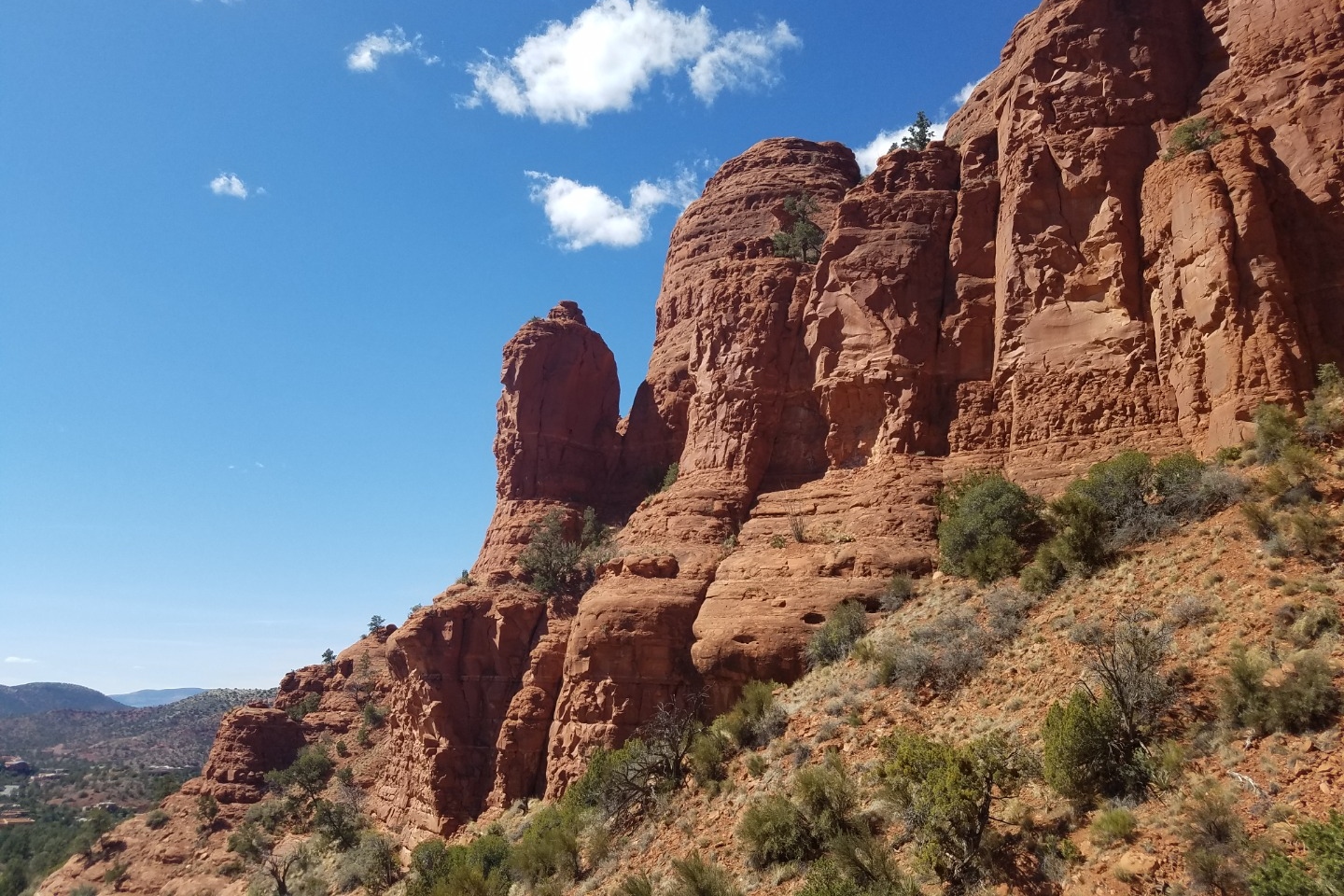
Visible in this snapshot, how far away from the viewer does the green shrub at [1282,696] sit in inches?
457

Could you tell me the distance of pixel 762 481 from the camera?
30.4 m

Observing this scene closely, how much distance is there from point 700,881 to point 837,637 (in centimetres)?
842

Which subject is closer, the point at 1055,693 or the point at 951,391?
the point at 1055,693

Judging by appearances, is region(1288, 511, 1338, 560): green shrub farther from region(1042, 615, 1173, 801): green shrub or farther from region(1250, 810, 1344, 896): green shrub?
region(1250, 810, 1344, 896): green shrub

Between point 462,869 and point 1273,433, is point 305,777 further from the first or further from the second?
point 1273,433

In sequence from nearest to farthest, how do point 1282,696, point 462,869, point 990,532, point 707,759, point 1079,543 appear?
point 1282,696 < point 1079,543 < point 707,759 < point 462,869 < point 990,532

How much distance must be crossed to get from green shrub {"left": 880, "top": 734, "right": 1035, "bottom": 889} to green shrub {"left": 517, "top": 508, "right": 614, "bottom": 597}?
61.3 ft

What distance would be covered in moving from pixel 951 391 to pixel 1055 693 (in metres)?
13.8

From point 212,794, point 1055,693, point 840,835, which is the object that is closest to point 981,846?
point 840,835

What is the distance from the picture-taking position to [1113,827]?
11555mm

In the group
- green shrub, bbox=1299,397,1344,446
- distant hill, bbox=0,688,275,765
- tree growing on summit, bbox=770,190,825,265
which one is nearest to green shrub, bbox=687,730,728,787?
green shrub, bbox=1299,397,1344,446

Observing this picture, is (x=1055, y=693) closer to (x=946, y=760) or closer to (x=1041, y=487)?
(x=946, y=760)

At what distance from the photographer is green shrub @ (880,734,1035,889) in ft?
41.2

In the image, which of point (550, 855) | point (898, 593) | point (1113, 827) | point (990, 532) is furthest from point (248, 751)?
point (1113, 827)
